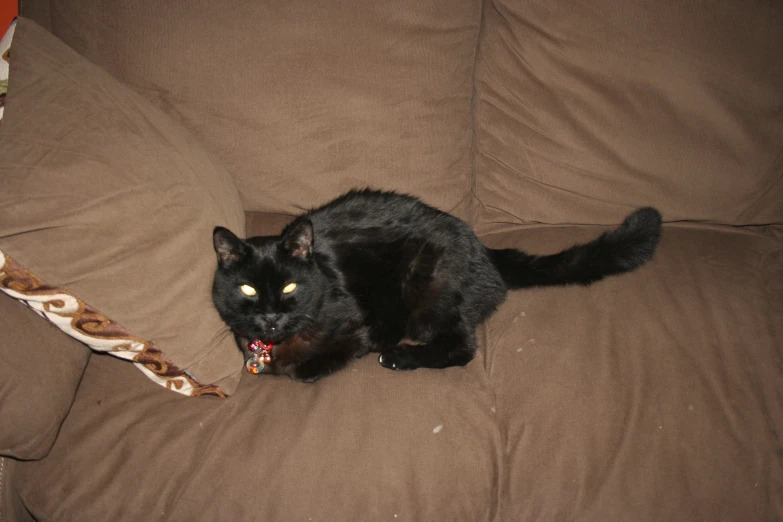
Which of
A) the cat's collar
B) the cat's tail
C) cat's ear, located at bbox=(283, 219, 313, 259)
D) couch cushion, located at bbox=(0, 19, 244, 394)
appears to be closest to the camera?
couch cushion, located at bbox=(0, 19, 244, 394)

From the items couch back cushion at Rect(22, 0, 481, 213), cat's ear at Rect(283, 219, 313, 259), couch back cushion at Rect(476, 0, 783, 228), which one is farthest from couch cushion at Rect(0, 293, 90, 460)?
couch back cushion at Rect(476, 0, 783, 228)

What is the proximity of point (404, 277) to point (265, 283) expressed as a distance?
45 centimetres

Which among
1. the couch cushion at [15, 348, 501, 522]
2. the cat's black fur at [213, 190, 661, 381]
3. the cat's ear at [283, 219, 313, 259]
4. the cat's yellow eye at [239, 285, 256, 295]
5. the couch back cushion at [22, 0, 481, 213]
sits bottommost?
the couch cushion at [15, 348, 501, 522]

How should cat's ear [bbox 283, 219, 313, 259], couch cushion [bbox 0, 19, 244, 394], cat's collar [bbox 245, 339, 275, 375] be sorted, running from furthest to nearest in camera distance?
cat's collar [bbox 245, 339, 275, 375], cat's ear [bbox 283, 219, 313, 259], couch cushion [bbox 0, 19, 244, 394]

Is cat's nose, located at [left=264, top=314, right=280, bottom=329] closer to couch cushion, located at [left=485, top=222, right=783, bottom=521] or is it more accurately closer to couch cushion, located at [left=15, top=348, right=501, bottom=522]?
couch cushion, located at [left=15, top=348, right=501, bottom=522]

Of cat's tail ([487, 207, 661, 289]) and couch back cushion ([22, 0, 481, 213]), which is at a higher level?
couch back cushion ([22, 0, 481, 213])

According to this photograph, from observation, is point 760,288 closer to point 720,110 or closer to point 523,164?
point 720,110

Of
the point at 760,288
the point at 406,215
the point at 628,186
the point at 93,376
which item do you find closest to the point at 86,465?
the point at 93,376

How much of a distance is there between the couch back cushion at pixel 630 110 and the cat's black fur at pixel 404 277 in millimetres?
201

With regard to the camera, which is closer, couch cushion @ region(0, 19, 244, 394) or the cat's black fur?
couch cushion @ region(0, 19, 244, 394)

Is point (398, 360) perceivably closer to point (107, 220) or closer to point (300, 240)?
point (300, 240)

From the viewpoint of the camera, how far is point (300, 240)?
52.1 inches

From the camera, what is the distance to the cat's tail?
1550 millimetres

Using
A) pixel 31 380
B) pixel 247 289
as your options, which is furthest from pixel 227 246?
pixel 31 380
